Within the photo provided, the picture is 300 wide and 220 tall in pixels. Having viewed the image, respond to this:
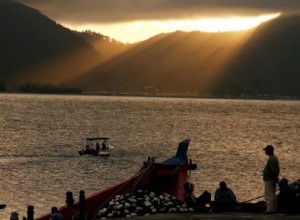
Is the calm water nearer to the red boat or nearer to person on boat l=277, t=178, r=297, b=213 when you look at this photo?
the red boat

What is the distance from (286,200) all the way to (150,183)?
22.0 feet

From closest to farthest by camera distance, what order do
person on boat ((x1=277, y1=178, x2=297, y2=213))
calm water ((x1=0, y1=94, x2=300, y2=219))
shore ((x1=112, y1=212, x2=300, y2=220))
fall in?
1. shore ((x1=112, y1=212, x2=300, y2=220))
2. person on boat ((x1=277, y1=178, x2=297, y2=213))
3. calm water ((x1=0, y1=94, x2=300, y2=219))

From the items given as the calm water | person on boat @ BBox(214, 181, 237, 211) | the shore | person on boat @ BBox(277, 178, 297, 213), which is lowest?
the calm water

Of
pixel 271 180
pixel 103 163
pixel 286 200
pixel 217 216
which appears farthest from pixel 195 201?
pixel 103 163

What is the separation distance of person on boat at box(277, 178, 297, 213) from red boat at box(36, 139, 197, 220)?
6156mm

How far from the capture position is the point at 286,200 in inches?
970

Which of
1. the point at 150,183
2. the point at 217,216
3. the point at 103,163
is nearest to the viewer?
the point at 217,216

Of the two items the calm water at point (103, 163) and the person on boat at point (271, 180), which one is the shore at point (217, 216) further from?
the calm water at point (103, 163)

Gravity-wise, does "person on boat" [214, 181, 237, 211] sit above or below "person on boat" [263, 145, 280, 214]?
below

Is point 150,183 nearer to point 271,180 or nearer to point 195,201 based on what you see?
point 195,201

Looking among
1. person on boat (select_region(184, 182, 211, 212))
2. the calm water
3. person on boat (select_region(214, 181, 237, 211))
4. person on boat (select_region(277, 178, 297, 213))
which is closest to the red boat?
person on boat (select_region(184, 182, 211, 212))

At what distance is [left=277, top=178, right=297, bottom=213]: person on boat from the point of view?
80.2 feet

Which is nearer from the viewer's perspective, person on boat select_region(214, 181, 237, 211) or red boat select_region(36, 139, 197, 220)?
person on boat select_region(214, 181, 237, 211)

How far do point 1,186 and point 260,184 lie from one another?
2374 centimetres
